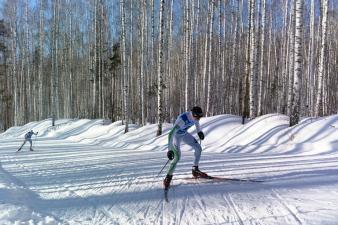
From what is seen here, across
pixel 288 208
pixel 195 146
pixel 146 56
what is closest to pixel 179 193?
pixel 195 146

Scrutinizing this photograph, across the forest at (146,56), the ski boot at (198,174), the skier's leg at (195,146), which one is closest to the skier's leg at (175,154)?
the skier's leg at (195,146)

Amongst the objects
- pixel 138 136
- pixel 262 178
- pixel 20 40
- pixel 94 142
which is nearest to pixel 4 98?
pixel 20 40

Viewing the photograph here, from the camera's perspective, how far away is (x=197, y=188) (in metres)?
7.52

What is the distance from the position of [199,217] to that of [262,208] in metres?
1.04

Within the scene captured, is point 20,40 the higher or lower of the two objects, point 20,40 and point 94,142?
the higher

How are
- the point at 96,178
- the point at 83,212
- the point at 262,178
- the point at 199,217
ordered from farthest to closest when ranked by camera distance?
the point at 96,178, the point at 262,178, the point at 83,212, the point at 199,217

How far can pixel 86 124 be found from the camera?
107 ft

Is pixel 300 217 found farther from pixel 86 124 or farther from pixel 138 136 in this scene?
pixel 86 124

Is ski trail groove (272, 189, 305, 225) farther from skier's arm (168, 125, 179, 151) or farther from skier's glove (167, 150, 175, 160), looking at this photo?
Answer: skier's arm (168, 125, 179, 151)

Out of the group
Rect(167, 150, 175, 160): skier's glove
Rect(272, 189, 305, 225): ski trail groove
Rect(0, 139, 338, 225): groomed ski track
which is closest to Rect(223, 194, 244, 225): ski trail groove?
Rect(0, 139, 338, 225): groomed ski track

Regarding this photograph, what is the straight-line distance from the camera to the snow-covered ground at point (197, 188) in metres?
5.68

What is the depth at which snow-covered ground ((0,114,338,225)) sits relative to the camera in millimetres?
5676

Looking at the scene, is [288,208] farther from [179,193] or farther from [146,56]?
[146,56]

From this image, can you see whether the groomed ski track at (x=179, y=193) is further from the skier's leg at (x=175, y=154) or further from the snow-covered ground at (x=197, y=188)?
the skier's leg at (x=175, y=154)
